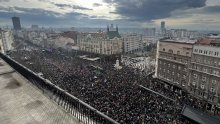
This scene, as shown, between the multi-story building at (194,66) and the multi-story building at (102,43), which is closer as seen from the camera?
the multi-story building at (194,66)

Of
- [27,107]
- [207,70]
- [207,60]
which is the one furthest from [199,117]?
[27,107]

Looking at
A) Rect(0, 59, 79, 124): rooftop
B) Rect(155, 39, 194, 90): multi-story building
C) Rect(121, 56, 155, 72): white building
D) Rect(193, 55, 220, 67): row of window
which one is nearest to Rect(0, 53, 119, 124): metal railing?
Rect(0, 59, 79, 124): rooftop

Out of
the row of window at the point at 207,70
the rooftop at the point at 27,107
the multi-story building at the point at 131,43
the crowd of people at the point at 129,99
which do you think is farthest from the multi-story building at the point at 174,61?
the multi-story building at the point at 131,43

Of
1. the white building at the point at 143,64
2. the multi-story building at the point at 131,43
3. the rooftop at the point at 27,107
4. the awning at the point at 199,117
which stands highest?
the rooftop at the point at 27,107

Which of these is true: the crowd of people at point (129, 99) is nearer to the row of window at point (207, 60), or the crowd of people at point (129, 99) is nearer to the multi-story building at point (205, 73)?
the multi-story building at point (205, 73)

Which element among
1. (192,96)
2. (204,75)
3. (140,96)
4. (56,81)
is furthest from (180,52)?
(56,81)

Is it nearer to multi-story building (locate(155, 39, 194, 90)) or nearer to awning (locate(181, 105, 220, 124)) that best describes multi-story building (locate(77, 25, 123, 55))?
Result: multi-story building (locate(155, 39, 194, 90))

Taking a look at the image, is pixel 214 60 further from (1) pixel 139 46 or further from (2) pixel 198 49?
(1) pixel 139 46
